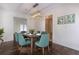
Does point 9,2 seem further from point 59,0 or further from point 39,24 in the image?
point 59,0

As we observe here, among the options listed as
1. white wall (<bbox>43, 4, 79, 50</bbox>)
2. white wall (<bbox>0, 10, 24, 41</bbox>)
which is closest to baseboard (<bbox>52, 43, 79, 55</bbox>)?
white wall (<bbox>43, 4, 79, 50</bbox>)

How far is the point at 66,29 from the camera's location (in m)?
2.67

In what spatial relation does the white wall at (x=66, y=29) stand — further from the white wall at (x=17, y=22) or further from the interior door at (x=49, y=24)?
the white wall at (x=17, y=22)

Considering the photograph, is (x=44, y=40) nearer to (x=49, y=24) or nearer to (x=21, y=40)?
(x=49, y=24)

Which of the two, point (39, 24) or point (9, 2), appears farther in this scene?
point (39, 24)

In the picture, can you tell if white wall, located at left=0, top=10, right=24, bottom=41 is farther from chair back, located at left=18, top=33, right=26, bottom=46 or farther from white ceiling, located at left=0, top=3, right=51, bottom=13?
chair back, located at left=18, top=33, right=26, bottom=46

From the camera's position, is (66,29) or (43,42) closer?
(66,29)

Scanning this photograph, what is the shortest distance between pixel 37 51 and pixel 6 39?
0.87 metres

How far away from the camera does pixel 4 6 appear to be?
260 cm

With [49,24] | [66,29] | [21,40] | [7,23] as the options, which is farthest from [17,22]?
[66,29]

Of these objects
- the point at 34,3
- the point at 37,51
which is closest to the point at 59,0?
the point at 34,3

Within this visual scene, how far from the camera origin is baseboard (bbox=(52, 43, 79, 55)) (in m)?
2.62

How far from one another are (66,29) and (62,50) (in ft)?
1.80
